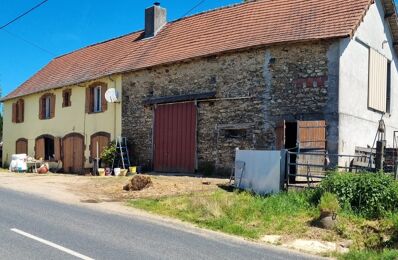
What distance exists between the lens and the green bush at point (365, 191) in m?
10.8

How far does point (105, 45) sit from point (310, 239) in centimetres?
2140

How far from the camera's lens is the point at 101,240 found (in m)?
7.96

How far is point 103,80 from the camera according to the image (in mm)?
24188

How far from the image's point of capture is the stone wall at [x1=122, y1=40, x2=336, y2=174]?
54.5 feet

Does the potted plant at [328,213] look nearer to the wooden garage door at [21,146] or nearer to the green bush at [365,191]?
the green bush at [365,191]

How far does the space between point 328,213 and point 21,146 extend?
25066 millimetres

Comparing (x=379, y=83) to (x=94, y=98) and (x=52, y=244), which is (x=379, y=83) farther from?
(x=52, y=244)

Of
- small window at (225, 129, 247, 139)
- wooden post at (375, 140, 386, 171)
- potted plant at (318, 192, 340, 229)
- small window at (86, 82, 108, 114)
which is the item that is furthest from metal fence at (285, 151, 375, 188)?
small window at (86, 82, 108, 114)

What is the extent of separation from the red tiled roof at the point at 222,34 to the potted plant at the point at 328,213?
729 cm

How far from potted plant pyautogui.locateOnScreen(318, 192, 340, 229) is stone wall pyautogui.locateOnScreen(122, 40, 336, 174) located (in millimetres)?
6288

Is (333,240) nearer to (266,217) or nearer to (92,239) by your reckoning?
(266,217)

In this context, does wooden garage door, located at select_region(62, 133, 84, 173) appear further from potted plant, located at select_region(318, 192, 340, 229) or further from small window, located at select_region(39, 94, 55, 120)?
potted plant, located at select_region(318, 192, 340, 229)

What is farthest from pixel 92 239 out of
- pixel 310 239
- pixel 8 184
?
pixel 8 184

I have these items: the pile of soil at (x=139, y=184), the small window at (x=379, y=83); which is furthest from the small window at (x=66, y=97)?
the small window at (x=379, y=83)
